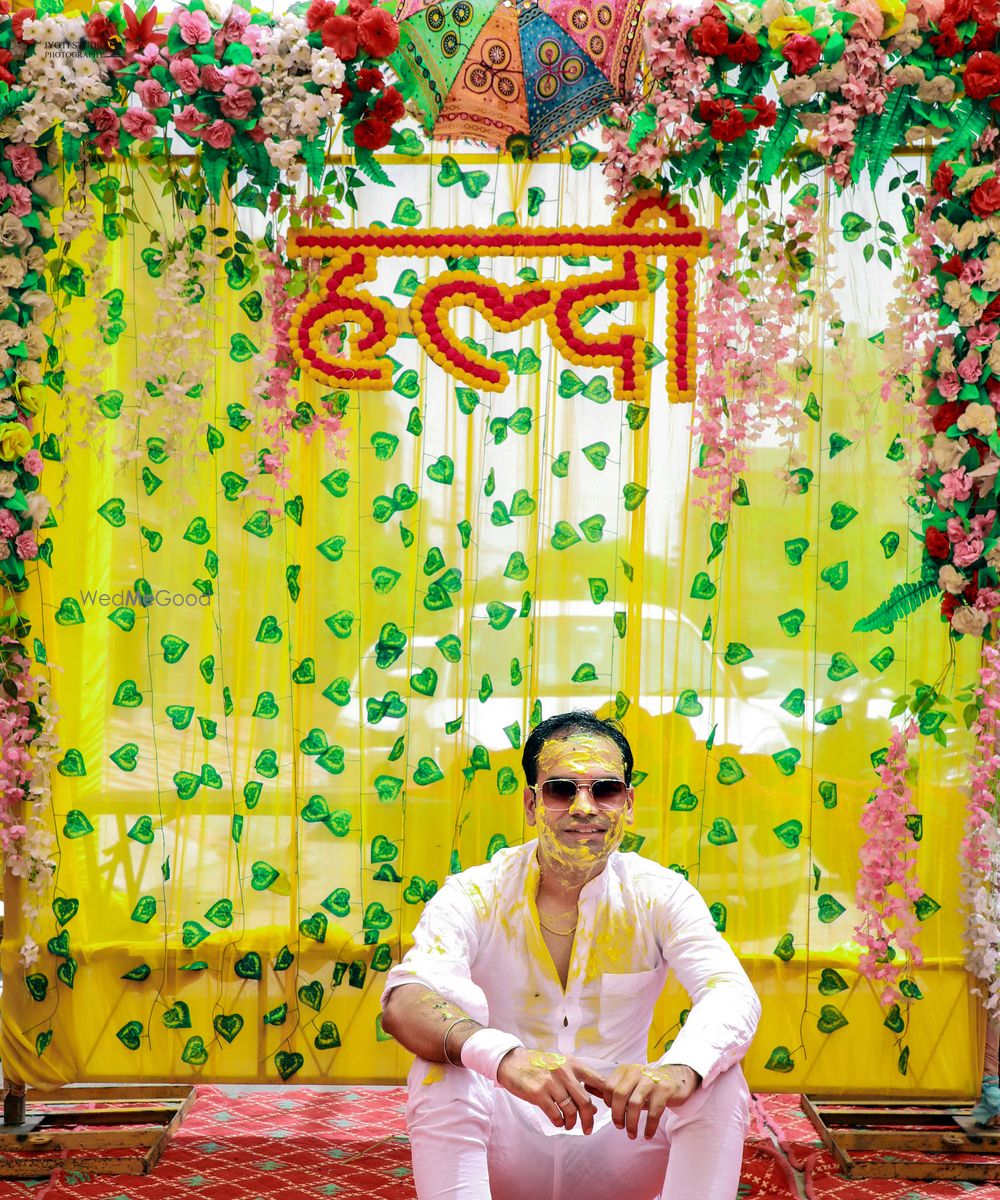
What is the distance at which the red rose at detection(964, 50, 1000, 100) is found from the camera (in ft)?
9.78

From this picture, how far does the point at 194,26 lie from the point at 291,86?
246 millimetres

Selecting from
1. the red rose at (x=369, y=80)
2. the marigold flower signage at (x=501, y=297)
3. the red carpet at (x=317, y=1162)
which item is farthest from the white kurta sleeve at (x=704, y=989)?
the red rose at (x=369, y=80)

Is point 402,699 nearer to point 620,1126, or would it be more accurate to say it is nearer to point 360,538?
point 360,538

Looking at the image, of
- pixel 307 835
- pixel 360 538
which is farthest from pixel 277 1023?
pixel 360 538

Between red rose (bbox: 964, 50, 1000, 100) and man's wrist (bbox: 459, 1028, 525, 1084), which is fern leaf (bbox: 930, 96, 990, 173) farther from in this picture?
man's wrist (bbox: 459, 1028, 525, 1084)

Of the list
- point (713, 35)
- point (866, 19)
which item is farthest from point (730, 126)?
point (866, 19)

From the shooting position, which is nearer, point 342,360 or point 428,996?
point 428,996

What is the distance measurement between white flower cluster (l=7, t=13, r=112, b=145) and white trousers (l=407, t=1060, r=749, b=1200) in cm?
224

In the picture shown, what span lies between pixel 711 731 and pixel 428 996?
126 cm

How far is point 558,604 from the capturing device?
131 inches

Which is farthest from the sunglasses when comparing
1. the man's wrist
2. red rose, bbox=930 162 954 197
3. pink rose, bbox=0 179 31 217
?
pink rose, bbox=0 179 31 217

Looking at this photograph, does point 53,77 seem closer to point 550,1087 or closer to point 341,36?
point 341,36

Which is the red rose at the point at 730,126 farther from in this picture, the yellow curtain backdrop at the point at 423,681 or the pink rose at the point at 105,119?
the pink rose at the point at 105,119

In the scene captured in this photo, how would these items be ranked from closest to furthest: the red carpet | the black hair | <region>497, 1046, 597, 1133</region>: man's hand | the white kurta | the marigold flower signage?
<region>497, 1046, 597, 1133</region>: man's hand → the white kurta → the black hair → the red carpet → the marigold flower signage
